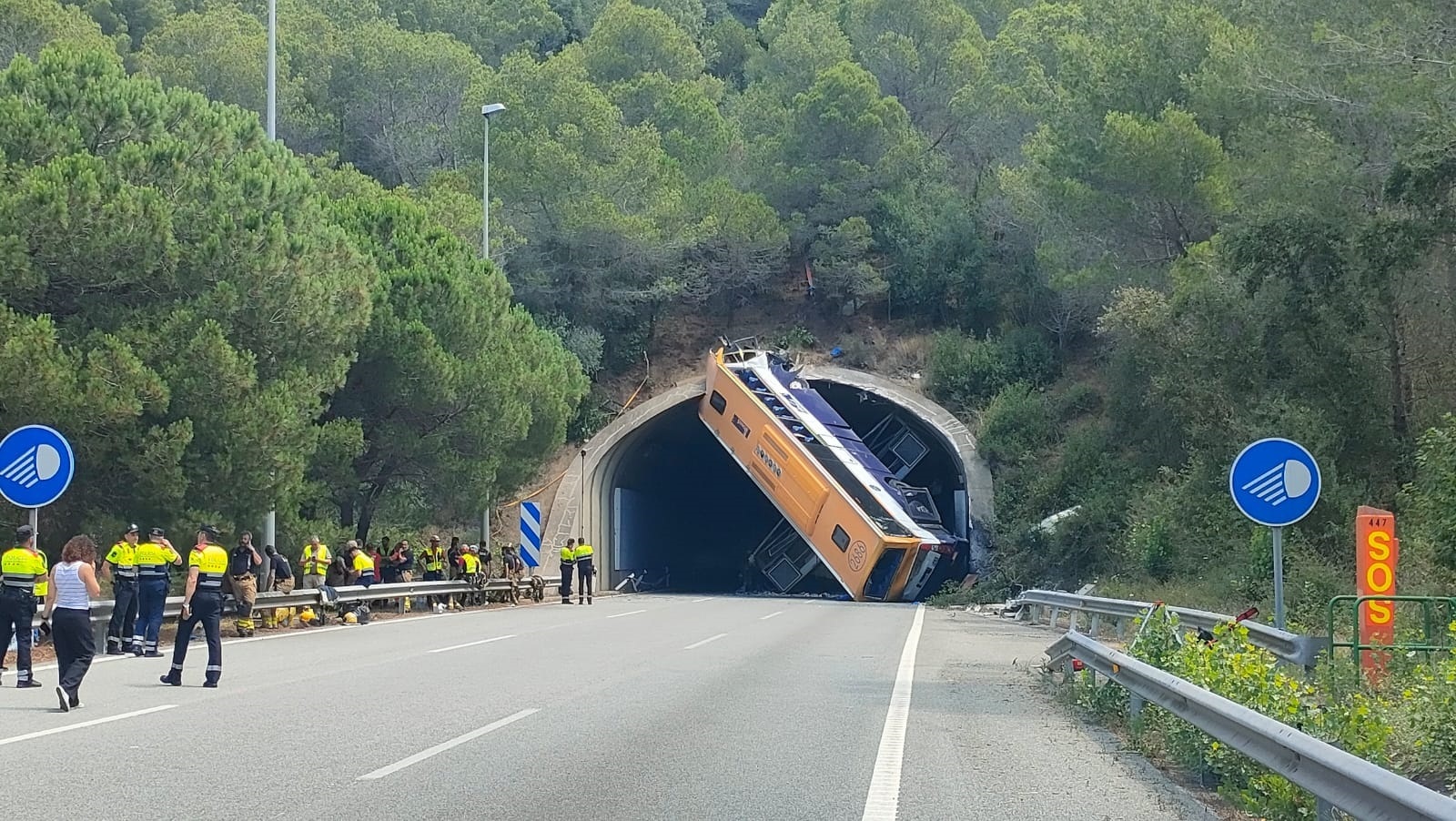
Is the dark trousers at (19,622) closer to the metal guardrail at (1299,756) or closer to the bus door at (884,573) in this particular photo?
the metal guardrail at (1299,756)

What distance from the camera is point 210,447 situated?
70.6 ft

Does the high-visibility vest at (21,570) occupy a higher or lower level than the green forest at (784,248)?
lower

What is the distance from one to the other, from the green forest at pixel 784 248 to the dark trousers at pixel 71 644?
8393 millimetres

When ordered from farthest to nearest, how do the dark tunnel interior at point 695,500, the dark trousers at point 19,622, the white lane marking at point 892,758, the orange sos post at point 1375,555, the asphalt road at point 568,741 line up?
the dark tunnel interior at point 695,500
the dark trousers at point 19,622
the orange sos post at point 1375,555
the asphalt road at point 568,741
the white lane marking at point 892,758

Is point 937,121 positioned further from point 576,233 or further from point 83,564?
point 83,564

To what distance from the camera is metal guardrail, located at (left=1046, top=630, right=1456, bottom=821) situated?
4.92 metres

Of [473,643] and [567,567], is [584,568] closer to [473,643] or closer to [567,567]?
[567,567]

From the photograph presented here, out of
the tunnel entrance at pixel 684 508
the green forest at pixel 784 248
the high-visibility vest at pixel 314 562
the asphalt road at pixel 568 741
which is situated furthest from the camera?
the tunnel entrance at pixel 684 508

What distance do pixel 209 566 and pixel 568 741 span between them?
16.1 feet

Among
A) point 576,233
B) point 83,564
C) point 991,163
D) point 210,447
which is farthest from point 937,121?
point 83,564

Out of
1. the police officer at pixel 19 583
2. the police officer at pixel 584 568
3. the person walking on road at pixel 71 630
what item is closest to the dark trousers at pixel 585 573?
the police officer at pixel 584 568

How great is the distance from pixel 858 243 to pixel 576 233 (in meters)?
9.40

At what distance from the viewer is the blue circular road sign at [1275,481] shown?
11.2 m

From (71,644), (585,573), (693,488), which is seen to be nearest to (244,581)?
(71,644)
